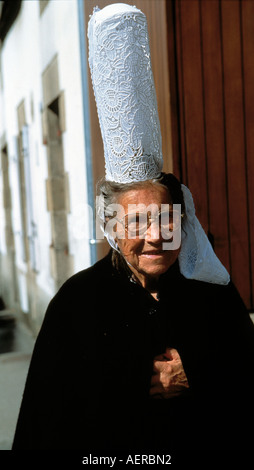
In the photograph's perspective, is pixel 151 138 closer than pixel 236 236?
Yes

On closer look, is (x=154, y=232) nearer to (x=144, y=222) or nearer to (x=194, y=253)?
(x=144, y=222)

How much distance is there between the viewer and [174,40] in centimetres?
347

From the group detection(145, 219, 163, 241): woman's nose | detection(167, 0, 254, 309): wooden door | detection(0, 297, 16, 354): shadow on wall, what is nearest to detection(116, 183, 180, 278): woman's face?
detection(145, 219, 163, 241): woman's nose

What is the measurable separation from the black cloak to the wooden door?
1.46m

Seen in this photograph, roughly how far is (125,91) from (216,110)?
69.5 inches

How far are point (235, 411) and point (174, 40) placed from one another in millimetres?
2440

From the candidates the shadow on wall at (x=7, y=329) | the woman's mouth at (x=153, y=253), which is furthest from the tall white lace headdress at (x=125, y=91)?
the shadow on wall at (x=7, y=329)

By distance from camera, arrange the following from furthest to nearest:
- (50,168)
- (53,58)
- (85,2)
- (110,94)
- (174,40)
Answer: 1. (50,168)
2. (53,58)
3. (174,40)
4. (85,2)
5. (110,94)

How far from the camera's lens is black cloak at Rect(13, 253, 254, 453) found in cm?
196

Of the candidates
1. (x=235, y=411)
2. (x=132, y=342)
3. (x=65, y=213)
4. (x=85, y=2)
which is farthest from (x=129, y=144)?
(x=65, y=213)

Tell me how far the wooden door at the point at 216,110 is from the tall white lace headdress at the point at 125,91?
1.57 metres

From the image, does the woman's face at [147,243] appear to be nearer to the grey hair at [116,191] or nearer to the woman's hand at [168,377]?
the grey hair at [116,191]
